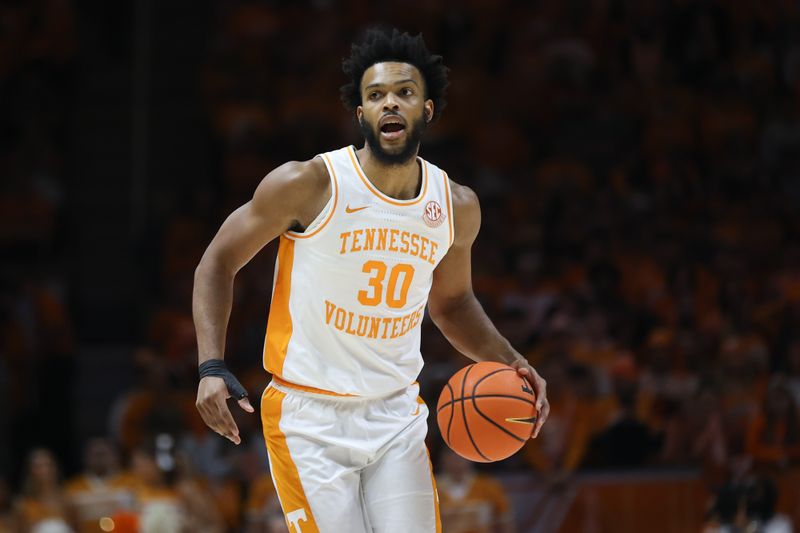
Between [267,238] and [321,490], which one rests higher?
[267,238]

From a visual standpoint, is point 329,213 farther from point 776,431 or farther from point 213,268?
point 776,431

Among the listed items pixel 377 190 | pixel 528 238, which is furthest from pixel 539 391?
pixel 528 238

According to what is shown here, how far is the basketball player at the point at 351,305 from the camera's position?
176 inches

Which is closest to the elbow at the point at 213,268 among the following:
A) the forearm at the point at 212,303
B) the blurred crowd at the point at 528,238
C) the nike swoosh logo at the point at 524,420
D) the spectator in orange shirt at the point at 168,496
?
the forearm at the point at 212,303

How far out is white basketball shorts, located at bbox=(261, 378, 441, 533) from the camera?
4.43 meters

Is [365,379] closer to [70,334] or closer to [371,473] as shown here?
[371,473]

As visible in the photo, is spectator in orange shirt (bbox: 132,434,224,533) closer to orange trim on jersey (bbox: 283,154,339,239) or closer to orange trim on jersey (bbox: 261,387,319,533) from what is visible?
orange trim on jersey (bbox: 261,387,319,533)

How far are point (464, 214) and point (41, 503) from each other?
5.68 metres

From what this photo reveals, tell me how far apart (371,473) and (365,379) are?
34 centimetres

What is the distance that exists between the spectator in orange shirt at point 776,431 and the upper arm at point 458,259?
4228 millimetres

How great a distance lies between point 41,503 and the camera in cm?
934

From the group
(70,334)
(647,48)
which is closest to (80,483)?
(70,334)

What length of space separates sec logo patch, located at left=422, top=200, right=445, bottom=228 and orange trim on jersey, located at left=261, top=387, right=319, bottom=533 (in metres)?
0.82

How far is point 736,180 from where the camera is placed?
11.3 metres
